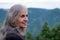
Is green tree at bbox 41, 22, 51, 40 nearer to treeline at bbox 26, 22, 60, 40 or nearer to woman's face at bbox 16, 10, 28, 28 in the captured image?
treeline at bbox 26, 22, 60, 40

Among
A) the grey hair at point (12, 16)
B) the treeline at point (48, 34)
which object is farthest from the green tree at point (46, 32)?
the grey hair at point (12, 16)

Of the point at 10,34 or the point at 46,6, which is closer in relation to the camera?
the point at 10,34

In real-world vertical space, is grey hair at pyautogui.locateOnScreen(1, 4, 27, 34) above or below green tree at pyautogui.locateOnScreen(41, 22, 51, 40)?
above

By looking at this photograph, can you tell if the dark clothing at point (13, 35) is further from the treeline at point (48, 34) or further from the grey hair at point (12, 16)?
the treeline at point (48, 34)

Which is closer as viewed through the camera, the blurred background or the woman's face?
the woman's face

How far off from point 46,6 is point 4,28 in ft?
10.1

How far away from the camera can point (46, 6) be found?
4398mm

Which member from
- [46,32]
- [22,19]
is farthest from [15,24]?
[46,32]

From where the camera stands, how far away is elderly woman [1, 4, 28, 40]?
1.31 m

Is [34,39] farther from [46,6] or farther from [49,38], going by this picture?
[46,6]

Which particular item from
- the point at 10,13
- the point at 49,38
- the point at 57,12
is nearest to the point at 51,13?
the point at 57,12

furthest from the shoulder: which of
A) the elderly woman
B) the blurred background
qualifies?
the blurred background

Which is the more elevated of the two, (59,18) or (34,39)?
(59,18)

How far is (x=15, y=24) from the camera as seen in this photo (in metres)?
1.34
